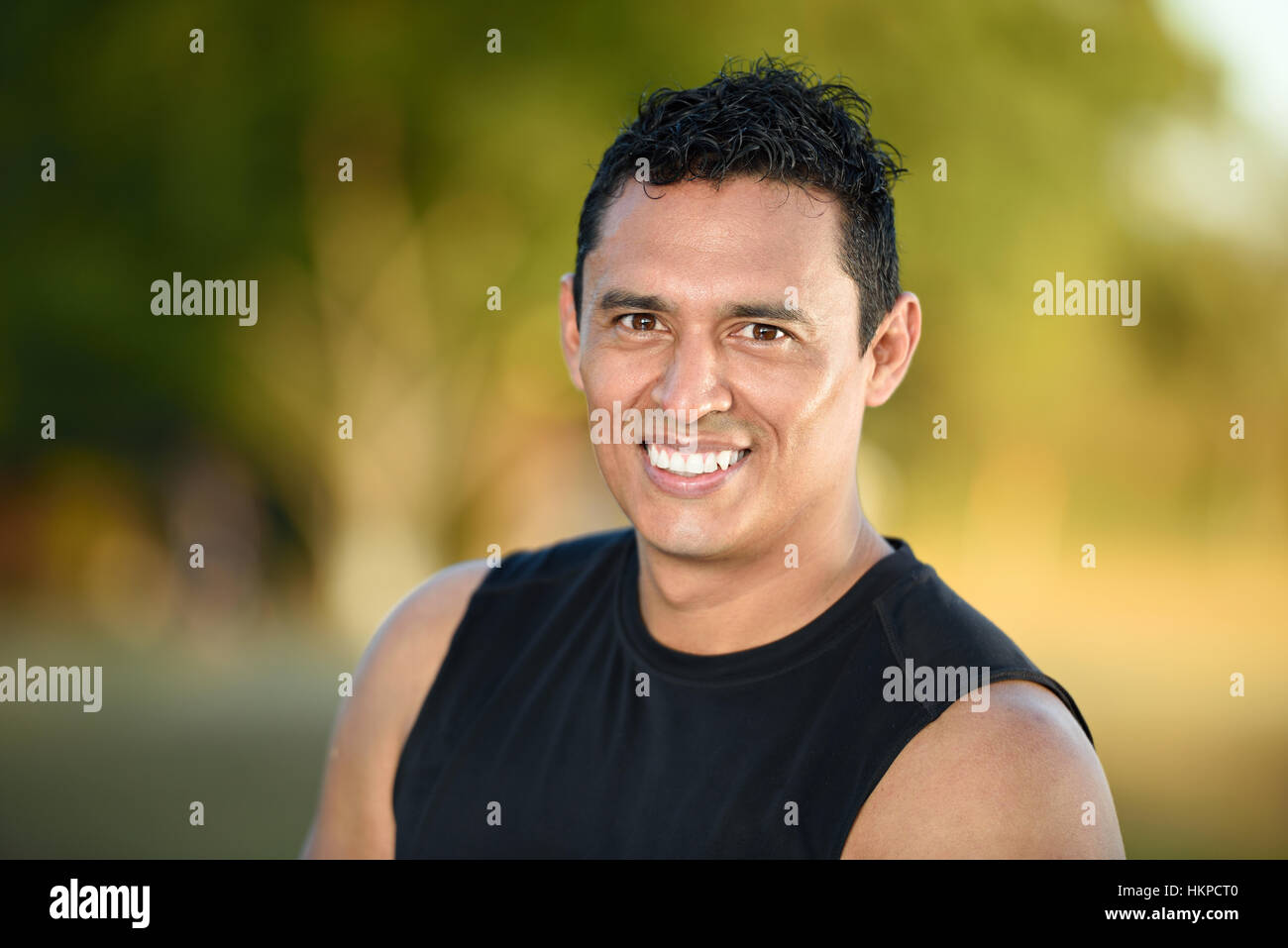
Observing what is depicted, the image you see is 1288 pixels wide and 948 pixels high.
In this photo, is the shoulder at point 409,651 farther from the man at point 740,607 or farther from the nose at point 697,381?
the nose at point 697,381

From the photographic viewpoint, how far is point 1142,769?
855 centimetres

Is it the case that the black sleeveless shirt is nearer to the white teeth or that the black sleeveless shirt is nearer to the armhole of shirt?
the armhole of shirt

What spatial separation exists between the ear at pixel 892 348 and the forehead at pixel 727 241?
0.75 ft

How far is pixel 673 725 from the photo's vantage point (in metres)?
2.28

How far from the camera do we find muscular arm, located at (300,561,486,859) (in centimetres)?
259

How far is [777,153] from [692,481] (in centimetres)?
65

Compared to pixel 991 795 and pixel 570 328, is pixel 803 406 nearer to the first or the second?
pixel 570 328

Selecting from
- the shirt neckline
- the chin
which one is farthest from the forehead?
the shirt neckline

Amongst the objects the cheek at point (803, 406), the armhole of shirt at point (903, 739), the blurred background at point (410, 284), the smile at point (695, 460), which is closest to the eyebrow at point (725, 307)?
the cheek at point (803, 406)

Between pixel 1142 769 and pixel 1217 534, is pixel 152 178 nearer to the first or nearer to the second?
pixel 1142 769

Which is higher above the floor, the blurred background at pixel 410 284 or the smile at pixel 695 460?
the blurred background at pixel 410 284

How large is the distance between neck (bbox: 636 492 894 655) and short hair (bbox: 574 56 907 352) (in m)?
0.41

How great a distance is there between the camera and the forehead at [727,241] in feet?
7.36
